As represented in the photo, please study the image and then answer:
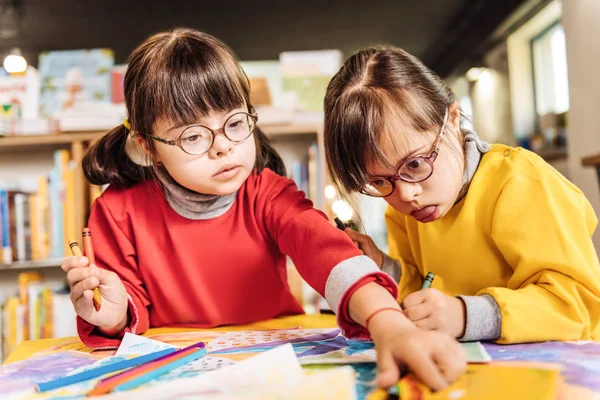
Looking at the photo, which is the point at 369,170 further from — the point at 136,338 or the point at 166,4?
the point at 166,4

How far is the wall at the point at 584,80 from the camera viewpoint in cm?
167

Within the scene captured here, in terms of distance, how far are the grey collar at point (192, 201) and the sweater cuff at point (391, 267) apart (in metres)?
0.26

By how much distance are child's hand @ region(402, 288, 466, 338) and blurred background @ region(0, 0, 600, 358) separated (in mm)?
234

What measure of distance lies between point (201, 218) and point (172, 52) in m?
0.25

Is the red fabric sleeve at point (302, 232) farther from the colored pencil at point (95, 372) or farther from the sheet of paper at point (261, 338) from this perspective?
the colored pencil at point (95, 372)

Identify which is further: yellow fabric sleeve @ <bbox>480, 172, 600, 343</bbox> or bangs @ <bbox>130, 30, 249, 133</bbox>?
bangs @ <bbox>130, 30, 249, 133</bbox>

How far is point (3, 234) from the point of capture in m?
1.91

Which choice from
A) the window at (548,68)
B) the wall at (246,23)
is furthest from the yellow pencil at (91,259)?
the window at (548,68)

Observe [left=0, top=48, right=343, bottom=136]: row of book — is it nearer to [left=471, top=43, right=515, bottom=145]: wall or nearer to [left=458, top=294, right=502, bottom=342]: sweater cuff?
[left=471, top=43, right=515, bottom=145]: wall

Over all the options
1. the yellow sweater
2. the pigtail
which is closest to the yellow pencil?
the pigtail

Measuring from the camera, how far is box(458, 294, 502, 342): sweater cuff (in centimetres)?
58

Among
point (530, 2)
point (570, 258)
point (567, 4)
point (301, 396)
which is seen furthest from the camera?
point (530, 2)

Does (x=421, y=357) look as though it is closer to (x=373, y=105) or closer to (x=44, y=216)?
(x=373, y=105)

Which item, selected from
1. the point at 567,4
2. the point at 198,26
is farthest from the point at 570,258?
the point at 198,26
